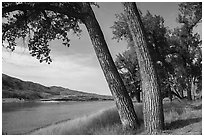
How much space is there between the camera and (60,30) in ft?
36.6

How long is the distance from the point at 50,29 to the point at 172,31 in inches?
805

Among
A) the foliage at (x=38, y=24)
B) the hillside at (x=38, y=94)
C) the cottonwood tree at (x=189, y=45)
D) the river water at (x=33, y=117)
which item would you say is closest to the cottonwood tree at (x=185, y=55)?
the cottonwood tree at (x=189, y=45)

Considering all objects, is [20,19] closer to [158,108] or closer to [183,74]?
[158,108]

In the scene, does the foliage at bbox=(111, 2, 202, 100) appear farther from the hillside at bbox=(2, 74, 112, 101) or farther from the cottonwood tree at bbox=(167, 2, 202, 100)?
the hillside at bbox=(2, 74, 112, 101)

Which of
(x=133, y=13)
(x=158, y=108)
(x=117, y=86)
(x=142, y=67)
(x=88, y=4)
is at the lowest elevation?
(x=158, y=108)

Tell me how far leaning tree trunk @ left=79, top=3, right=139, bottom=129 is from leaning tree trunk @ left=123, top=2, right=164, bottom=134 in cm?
65

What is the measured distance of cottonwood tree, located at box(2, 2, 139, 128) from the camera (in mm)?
8492

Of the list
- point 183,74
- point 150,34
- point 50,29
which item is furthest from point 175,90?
point 50,29

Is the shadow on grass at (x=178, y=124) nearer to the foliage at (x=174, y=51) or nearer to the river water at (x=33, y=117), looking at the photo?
the river water at (x=33, y=117)

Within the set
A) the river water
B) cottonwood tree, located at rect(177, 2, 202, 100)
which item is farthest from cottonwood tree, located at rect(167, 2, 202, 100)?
the river water

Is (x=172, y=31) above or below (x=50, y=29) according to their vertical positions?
above

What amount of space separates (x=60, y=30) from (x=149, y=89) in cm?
509

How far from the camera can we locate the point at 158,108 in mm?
7738

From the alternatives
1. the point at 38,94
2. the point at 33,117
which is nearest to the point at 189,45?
the point at 33,117
